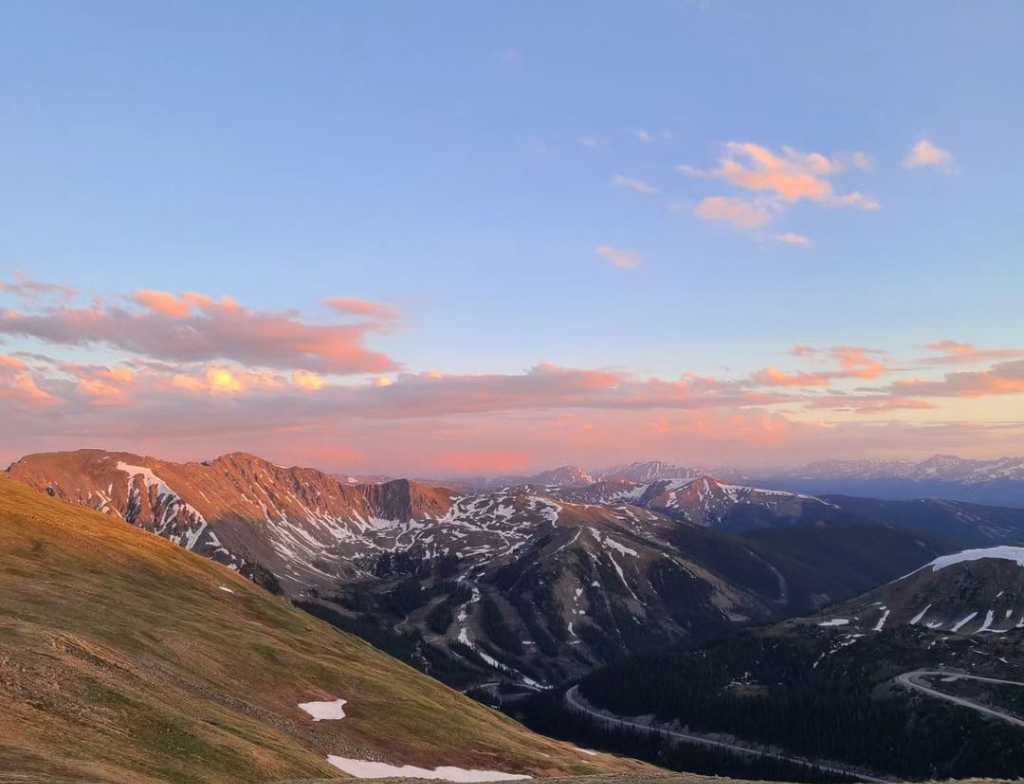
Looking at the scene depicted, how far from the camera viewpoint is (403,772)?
254ft

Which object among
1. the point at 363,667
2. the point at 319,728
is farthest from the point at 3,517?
the point at 319,728

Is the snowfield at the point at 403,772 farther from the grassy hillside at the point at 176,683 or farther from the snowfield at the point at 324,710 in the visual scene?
the snowfield at the point at 324,710

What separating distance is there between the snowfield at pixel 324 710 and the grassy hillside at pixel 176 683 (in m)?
1.40

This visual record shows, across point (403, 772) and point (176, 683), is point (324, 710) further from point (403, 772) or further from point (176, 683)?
point (176, 683)

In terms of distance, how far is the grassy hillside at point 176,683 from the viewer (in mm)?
48031

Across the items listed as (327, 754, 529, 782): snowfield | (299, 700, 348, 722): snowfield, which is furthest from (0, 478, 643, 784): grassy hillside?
(327, 754, 529, 782): snowfield

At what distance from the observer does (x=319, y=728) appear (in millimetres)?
81812

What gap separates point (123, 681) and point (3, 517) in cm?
9947

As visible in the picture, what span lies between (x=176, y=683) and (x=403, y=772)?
26.8 m

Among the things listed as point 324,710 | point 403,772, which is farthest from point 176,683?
point 403,772

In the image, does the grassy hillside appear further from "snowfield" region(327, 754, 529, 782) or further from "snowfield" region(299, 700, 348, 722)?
"snowfield" region(327, 754, 529, 782)

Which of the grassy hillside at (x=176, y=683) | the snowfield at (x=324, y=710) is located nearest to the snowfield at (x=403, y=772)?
the grassy hillside at (x=176, y=683)

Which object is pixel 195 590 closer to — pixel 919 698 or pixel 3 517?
pixel 3 517

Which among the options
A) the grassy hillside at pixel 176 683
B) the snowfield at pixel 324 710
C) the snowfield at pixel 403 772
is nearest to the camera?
the grassy hillside at pixel 176 683
